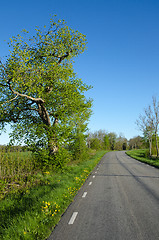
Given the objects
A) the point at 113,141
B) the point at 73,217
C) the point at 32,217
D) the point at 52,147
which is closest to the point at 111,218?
the point at 73,217

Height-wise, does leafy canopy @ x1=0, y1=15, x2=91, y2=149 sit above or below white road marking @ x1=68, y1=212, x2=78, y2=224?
above

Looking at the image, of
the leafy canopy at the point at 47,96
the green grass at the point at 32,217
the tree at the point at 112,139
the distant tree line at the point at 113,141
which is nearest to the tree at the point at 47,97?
the leafy canopy at the point at 47,96

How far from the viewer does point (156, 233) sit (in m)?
4.23

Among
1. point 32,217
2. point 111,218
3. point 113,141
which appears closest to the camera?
point 32,217

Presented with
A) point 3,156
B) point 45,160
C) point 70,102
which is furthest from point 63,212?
point 70,102

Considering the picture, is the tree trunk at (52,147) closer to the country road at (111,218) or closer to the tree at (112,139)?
the country road at (111,218)

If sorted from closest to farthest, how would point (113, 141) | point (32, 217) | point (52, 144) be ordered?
point (32, 217)
point (52, 144)
point (113, 141)

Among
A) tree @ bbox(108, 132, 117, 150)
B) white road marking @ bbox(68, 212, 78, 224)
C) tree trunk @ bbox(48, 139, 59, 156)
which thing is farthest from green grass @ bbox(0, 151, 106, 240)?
tree @ bbox(108, 132, 117, 150)

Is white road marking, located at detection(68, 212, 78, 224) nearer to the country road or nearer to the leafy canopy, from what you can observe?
the country road

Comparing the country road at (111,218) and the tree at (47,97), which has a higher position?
the tree at (47,97)

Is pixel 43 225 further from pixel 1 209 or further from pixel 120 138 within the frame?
pixel 120 138

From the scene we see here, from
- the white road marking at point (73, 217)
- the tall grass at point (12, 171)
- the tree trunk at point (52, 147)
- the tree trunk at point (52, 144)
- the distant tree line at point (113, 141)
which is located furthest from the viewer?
the distant tree line at point (113, 141)

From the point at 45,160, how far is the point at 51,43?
9.71 meters

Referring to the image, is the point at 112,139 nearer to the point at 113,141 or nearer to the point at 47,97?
the point at 113,141
